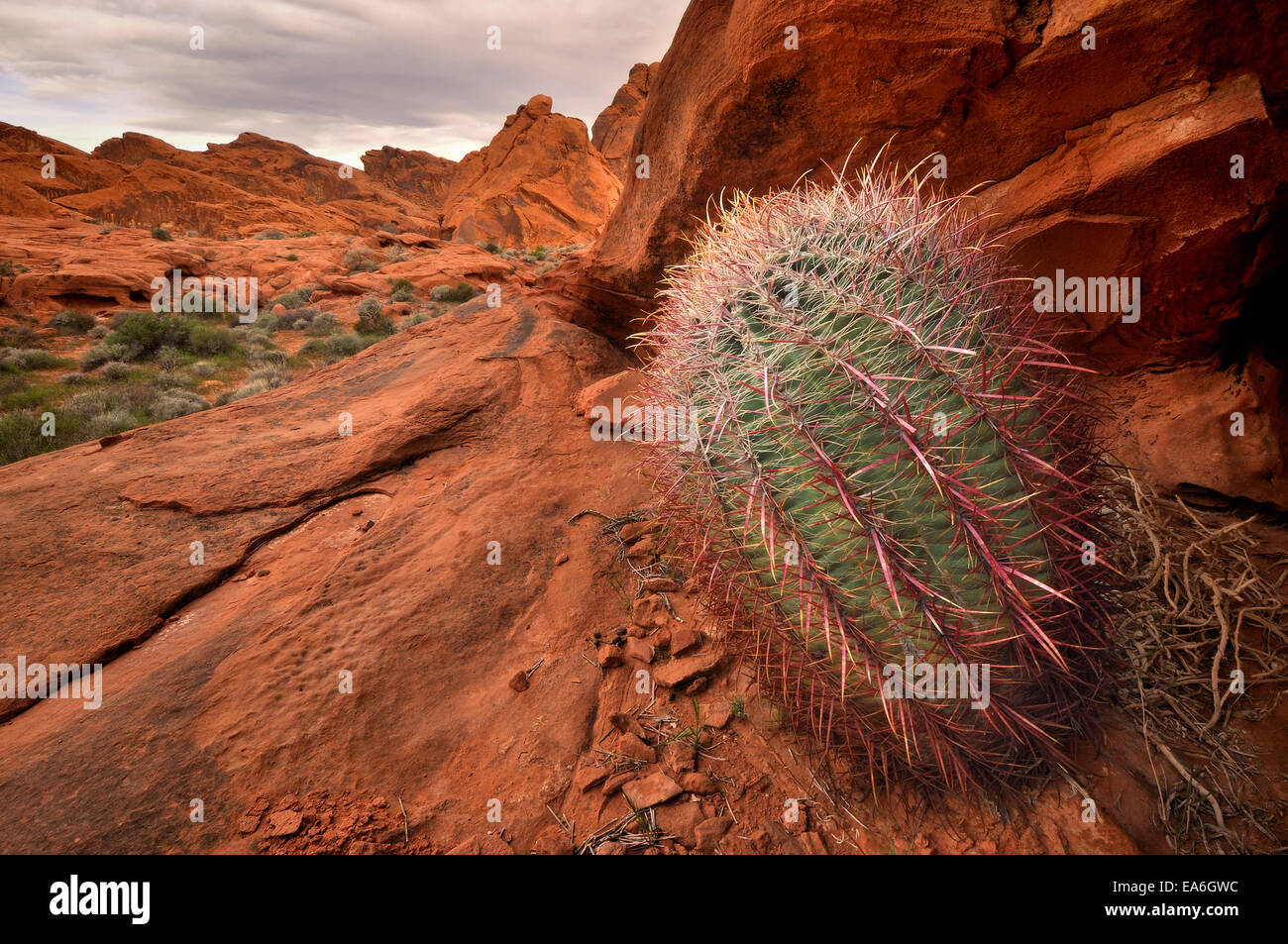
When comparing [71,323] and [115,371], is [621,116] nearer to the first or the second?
[71,323]

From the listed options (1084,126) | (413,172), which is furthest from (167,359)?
(413,172)

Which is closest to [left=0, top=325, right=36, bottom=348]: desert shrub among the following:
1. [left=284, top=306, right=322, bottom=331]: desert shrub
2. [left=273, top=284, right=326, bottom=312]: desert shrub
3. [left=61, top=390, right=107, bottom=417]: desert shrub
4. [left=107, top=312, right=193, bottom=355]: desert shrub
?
[left=107, top=312, right=193, bottom=355]: desert shrub

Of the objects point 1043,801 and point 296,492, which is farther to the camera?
point 296,492

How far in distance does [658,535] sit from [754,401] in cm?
156

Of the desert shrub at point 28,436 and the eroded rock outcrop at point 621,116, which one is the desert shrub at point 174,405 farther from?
the eroded rock outcrop at point 621,116

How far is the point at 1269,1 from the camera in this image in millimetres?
2295

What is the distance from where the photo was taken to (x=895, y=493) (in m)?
1.56

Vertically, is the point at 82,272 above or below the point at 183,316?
above

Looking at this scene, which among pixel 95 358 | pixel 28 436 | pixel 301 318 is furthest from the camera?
pixel 301 318

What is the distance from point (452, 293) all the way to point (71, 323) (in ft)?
26.2

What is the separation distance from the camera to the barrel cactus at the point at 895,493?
155 cm

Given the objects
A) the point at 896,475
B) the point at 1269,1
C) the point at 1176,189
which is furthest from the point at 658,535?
the point at 1269,1

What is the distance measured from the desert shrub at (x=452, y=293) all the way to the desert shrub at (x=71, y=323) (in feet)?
24.0
